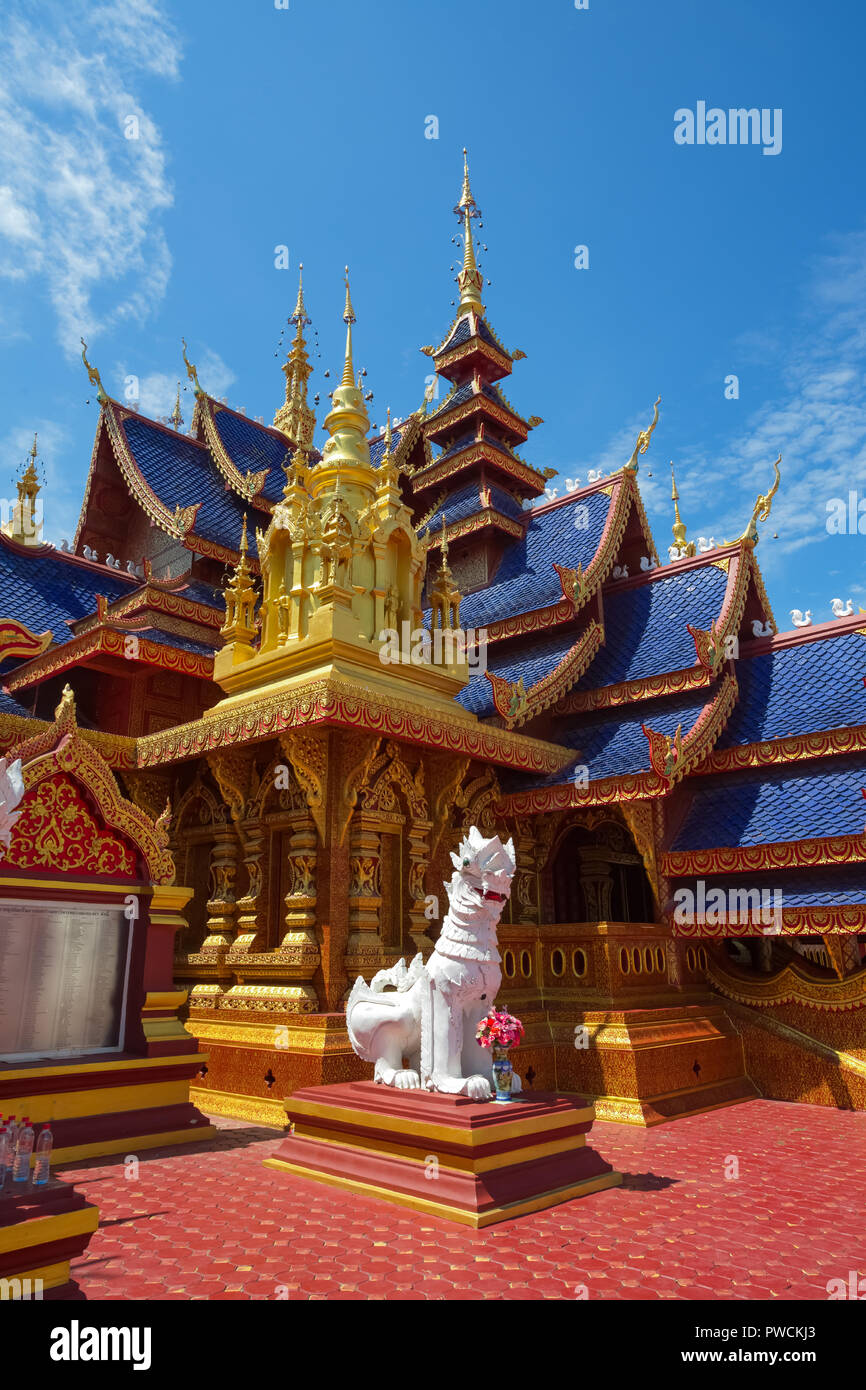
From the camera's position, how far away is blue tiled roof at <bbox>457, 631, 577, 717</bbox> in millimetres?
11328

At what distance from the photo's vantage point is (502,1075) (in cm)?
586

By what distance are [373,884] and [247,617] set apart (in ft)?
13.0

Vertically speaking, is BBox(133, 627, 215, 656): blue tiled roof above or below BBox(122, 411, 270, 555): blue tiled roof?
below

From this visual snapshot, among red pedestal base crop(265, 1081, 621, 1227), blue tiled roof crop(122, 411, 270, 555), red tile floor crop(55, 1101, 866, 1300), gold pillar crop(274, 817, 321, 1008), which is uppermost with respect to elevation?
blue tiled roof crop(122, 411, 270, 555)

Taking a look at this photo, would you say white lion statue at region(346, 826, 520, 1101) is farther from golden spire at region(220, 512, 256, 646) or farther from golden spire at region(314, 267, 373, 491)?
golden spire at region(314, 267, 373, 491)

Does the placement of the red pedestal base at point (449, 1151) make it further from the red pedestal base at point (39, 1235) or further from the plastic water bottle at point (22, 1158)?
the plastic water bottle at point (22, 1158)

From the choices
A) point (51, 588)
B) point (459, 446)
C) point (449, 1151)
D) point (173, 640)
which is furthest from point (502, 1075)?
→ point (459, 446)

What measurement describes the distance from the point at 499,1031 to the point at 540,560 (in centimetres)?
880

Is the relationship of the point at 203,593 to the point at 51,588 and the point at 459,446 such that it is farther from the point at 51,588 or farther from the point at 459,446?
the point at 459,446

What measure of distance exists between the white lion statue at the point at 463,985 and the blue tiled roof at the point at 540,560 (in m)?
6.23

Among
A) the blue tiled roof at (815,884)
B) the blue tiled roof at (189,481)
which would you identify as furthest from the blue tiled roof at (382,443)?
the blue tiled roof at (815,884)

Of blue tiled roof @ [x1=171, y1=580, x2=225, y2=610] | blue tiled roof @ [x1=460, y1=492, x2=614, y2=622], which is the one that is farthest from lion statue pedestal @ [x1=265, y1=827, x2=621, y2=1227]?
blue tiled roof @ [x1=171, y1=580, x2=225, y2=610]

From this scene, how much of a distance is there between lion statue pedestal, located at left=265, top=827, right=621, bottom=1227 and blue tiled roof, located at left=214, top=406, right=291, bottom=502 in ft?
32.9
